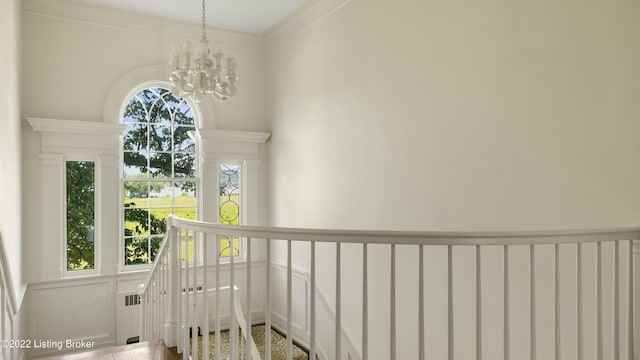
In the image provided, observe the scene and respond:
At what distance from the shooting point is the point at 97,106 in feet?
15.5

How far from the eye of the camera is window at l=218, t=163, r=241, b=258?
5.46m

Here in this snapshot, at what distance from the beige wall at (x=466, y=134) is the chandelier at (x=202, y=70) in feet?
4.14

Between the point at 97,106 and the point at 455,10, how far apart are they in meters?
3.83

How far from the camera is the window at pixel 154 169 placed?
5016 millimetres

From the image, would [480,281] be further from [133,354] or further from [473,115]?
[133,354]

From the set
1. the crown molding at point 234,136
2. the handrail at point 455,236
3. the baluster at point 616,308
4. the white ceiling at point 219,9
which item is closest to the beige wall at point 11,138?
the white ceiling at point 219,9

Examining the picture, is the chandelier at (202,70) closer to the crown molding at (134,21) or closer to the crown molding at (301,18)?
the crown molding at (301,18)

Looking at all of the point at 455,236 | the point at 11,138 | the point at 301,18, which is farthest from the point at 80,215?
the point at 455,236

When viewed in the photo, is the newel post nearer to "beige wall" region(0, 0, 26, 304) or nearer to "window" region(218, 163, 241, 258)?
"beige wall" region(0, 0, 26, 304)

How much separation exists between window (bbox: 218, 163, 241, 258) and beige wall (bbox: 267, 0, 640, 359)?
1.25 metres

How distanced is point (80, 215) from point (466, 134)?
4.11 meters

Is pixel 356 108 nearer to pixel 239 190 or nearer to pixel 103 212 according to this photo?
pixel 239 190

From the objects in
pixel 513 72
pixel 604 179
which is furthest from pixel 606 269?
pixel 513 72

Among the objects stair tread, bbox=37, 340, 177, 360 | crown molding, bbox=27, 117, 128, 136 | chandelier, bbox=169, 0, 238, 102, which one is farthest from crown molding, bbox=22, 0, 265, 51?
stair tread, bbox=37, 340, 177, 360
